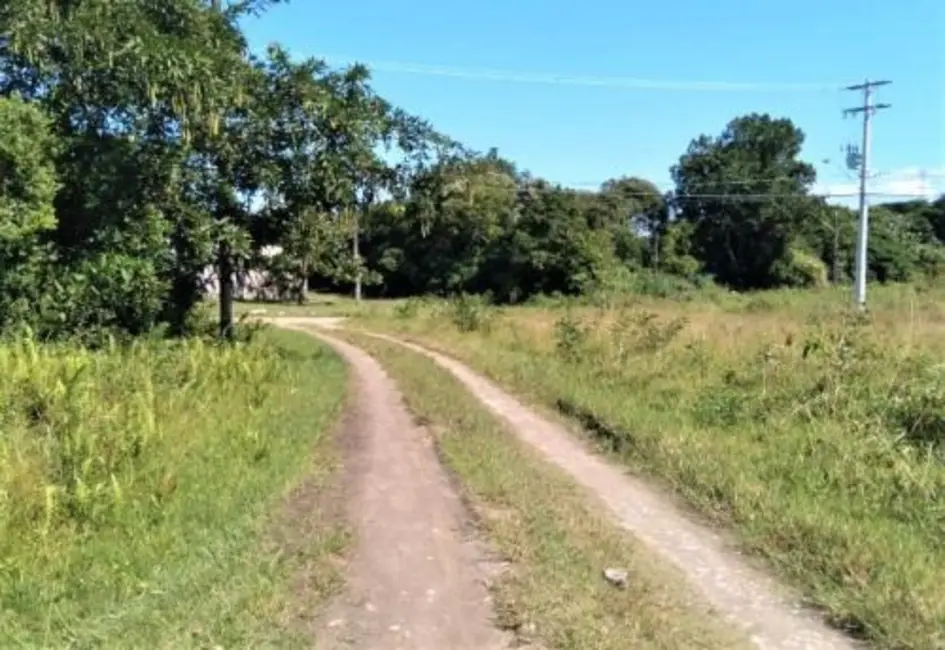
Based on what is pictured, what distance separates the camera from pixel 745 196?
257 ft

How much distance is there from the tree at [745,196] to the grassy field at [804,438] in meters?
64.3

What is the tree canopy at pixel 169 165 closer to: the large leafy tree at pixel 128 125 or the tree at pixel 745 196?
the large leafy tree at pixel 128 125

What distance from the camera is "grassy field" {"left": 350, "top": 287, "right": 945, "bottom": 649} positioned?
18.9ft

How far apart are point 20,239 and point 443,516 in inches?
403

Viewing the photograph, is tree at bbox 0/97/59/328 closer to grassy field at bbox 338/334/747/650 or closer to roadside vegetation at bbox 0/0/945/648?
roadside vegetation at bbox 0/0/945/648

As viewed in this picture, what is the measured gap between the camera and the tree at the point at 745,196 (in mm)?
79750

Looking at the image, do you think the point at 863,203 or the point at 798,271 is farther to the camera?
the point at 798,271

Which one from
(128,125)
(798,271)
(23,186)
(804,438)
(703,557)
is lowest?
(703,557)

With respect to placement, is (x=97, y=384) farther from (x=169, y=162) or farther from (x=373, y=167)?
(x=373, y=167)

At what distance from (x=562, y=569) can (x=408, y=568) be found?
1016 mm

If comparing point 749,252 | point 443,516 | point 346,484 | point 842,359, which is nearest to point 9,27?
point 346,484

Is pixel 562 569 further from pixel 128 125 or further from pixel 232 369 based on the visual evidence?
pixel 128 125

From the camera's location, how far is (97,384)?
38.1ft

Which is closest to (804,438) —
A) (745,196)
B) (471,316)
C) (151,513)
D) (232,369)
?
(151,513)
